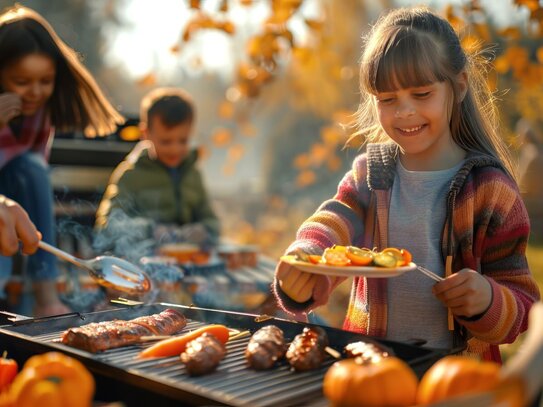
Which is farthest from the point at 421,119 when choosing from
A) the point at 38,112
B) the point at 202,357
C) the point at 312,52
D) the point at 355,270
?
the point at 312,52

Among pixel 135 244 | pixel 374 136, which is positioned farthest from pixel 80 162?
pixel 374 136

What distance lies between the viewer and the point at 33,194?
15.7 feet

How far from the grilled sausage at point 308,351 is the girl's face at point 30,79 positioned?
3.08 m

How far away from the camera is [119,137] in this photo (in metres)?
6.70

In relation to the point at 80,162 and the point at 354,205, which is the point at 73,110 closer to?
the point at 80,162

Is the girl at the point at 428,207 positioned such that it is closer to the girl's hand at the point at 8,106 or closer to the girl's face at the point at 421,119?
the girl's face at the point at 421,119

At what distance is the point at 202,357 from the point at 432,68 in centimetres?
126

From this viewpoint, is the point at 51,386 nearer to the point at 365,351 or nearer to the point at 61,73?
the point at 365,351

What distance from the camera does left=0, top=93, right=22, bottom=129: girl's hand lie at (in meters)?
4.35

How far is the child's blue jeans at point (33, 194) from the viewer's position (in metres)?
4.75

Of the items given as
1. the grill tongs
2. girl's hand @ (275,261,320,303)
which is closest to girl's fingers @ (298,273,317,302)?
girl's hand @ (275,261,320,303)

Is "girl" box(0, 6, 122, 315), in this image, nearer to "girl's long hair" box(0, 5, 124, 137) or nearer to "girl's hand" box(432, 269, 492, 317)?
"girl's long hair" box(0, 5, 124, 137)

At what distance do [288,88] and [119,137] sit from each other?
205 inches

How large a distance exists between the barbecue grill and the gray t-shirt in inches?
16.6
